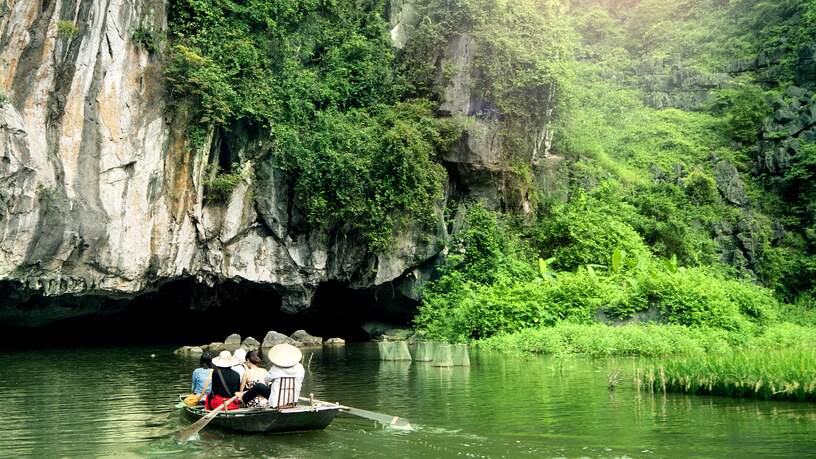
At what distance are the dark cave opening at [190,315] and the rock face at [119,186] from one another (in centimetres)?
103

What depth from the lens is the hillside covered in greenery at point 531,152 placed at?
2284 cm

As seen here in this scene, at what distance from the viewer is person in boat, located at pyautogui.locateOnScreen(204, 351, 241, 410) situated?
10797 millimetres

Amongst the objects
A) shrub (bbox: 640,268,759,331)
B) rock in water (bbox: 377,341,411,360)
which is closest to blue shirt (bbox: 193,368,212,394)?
rock in water (bbox: 377,341,411,360)

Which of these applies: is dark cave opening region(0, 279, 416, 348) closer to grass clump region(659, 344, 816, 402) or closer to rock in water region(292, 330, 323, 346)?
rock in water region(292, 330, 323, 346)

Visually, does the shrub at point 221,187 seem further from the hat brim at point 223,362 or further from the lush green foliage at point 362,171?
the hat brim at point 223,362

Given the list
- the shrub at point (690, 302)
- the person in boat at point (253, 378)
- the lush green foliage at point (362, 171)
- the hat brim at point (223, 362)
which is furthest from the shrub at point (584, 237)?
the hat brim at point (223, 362)

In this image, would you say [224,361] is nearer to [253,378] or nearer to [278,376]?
[253,378]

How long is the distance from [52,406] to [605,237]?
65.7 ft

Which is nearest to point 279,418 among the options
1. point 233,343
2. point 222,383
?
point 222,383

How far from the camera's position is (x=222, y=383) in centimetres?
1078

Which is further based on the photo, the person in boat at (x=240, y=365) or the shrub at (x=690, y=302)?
the shrub at (x=690, y=302)

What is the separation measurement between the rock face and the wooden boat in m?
11.7

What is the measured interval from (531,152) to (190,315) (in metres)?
15.7

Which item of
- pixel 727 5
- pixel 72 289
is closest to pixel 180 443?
pixel 72 289
